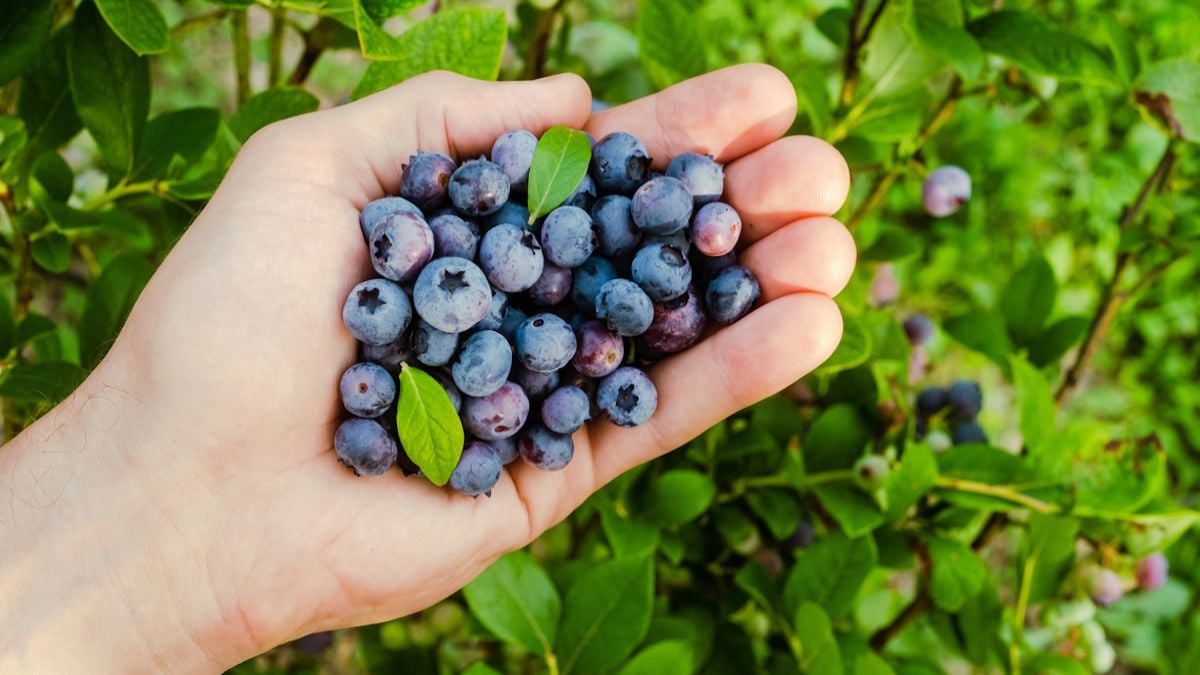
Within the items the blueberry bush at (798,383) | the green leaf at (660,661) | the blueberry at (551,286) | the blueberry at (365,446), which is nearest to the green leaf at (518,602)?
the blueberry bush at (798,383)

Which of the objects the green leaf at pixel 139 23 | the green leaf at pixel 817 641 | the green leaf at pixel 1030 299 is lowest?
the green leaf at pixel 817 641

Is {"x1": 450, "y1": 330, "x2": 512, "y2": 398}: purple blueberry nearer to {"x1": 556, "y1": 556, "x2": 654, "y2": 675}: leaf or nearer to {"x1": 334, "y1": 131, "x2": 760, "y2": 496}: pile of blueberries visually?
{"x1": 334, "y1": 131, "x2": 760, "y2": 496}: pile of blueberries

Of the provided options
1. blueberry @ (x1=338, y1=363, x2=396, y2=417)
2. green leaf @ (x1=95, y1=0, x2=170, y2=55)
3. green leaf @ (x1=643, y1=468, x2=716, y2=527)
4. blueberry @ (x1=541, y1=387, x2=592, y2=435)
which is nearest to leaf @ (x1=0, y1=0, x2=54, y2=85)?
green leaf @ (x1=95, y1=0, x2=170, y2=55)

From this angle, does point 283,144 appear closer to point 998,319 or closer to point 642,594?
point 642,594

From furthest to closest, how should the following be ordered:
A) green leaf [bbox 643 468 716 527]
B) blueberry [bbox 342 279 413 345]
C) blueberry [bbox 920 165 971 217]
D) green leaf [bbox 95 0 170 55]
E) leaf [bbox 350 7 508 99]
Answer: blueberry [bbox 920 165 971 217]
green leaf [bbox 643 468 716 527]
leaf [bbox 350 7 508 99]
blueberry [bbox 342 279 413 345]
green leaf [bbox 95 0 170 55]

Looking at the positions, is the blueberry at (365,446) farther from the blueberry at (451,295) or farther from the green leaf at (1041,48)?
the green leaf at (1041,48)

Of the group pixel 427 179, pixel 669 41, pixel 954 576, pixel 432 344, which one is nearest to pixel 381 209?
pixel 427 179
